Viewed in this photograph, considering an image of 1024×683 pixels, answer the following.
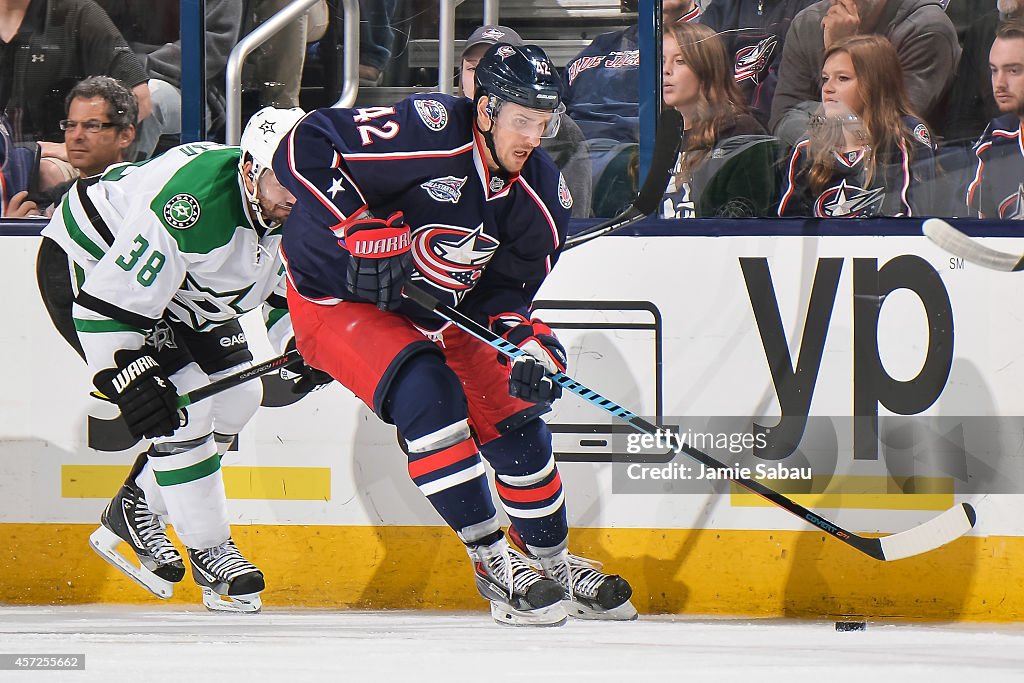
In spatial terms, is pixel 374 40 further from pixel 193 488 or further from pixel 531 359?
pixel 193 488

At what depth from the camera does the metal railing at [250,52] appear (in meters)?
2.93

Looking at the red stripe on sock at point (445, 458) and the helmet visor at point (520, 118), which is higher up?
the helmet visor at point (520, 118)

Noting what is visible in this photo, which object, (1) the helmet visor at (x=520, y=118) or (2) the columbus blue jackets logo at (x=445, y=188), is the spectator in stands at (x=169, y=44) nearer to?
(2) the columbus blue jackets logo at (x=445, y=188)

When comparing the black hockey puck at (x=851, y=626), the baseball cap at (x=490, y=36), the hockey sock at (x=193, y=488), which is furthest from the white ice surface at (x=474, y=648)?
the baseball cap at (x=490, y=36)

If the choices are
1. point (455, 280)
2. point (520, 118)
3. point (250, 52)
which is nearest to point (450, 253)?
point (455, 280)

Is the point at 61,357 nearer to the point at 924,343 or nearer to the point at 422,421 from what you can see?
the point at 422,421

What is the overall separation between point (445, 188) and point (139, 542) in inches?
53.4

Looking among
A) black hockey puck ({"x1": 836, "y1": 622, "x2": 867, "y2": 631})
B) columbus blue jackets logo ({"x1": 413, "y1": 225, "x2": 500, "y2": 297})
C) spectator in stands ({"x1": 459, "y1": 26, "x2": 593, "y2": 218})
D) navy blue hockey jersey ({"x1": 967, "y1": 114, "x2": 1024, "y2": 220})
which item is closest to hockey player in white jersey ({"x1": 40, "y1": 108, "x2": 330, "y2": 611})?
columbus blue jackets logo ({"x1": 413, "y1": 225, "x2": 500, "y2": 297})

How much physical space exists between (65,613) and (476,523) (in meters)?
1.29

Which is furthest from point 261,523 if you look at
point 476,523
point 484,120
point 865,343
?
point 865,343

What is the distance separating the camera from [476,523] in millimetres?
2340

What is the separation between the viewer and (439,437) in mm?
2260

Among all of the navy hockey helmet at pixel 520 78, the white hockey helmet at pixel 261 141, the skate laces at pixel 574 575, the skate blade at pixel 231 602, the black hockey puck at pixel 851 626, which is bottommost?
the skate blade at pixel 231 602

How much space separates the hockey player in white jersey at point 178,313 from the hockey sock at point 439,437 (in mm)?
662
